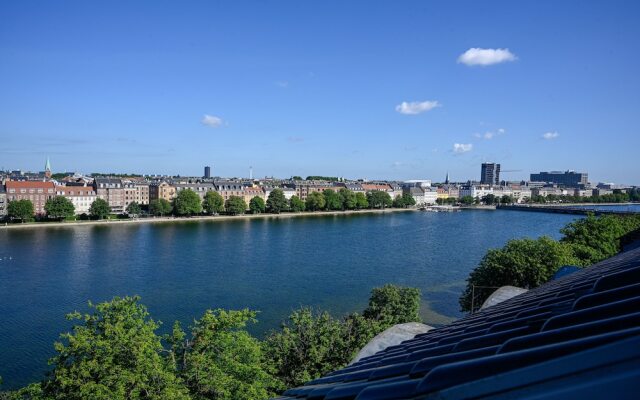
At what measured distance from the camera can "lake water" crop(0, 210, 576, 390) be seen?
1534 cm

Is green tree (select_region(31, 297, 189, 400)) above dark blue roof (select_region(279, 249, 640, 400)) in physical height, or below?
below

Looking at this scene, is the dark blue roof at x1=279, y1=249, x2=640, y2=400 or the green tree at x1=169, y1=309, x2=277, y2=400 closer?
the dark blue roof at x1=279, y1=249, x2=640, y2=400

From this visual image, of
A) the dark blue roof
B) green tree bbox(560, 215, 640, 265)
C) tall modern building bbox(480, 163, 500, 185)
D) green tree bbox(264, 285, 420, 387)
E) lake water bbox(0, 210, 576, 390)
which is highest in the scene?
tall modern building bbox(480, 163, 500, 185)

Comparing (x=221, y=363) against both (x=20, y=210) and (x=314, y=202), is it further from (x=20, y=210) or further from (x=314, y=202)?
(x=314, y=202)

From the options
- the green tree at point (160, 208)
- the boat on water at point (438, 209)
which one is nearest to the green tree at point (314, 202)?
the green tree at point (160, 208)

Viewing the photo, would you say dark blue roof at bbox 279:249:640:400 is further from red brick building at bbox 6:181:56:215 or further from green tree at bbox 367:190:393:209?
green tree at bbox 367:190:393:209

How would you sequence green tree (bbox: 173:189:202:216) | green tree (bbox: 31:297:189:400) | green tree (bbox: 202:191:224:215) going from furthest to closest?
1. green tree (bbox: 202:191:224:215)
2. green tree (bbox: 173:189:202:216)
3. green tree (bbox: 31:297:189:400)

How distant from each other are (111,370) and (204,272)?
15898 mm

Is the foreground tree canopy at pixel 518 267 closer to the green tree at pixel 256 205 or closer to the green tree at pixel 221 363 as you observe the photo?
the green tree at pixel 221 363

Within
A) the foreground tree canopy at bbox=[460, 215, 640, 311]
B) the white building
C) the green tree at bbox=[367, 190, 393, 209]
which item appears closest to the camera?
the foreground tree canopy at bbox=[460, 215, 640, 311]

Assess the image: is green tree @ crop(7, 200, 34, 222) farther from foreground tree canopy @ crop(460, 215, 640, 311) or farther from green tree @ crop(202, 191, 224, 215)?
foreground tree canopy @ crop(460, 215, 640, 311)

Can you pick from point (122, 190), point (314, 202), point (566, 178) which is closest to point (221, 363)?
point (122, 190)

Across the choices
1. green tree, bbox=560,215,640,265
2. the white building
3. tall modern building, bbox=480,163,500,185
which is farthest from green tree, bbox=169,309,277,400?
tall modern building, bbox=480,163,500,185

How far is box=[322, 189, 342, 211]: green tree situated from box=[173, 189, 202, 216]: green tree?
59.0 ft
